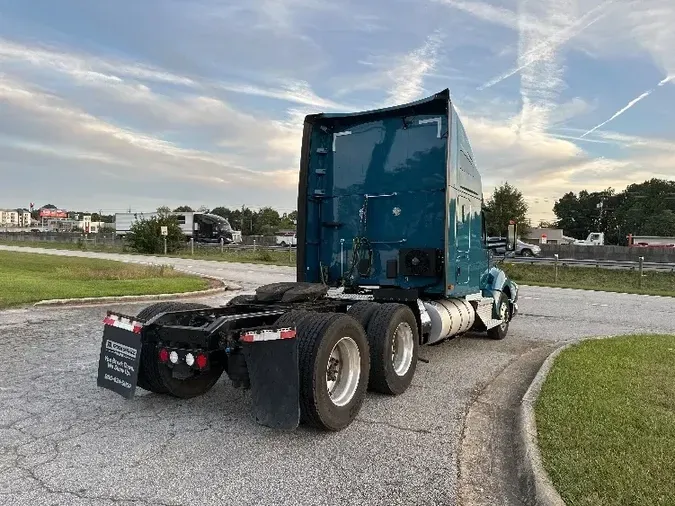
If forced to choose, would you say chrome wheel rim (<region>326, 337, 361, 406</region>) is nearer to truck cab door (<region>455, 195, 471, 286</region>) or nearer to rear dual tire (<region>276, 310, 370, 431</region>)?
rear dual tire (<region>276, 310, 370, 431</region>)

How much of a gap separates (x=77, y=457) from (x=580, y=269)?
29374 millimetres

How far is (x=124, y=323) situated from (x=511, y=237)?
6.91 metres

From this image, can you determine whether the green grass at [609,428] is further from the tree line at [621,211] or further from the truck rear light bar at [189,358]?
the tree line at [621,211]

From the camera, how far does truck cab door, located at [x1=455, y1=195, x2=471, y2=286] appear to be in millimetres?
7488

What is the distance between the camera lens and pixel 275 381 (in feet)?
14.1

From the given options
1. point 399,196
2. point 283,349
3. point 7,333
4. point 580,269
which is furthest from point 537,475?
point 580,269

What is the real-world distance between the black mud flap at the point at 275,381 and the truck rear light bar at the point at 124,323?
1.11m

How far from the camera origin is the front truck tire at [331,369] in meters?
4.42

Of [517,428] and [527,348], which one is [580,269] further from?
[517,428]

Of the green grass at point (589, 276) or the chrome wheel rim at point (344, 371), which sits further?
the green grass at point (589, 276)

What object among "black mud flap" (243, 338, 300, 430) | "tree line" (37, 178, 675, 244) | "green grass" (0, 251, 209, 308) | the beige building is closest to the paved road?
"black mud flap" (243, 338, 300, 430)

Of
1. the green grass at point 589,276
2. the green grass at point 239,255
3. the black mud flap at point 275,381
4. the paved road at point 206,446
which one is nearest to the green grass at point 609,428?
the paved road at point 206,446

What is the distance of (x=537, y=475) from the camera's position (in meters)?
3.71

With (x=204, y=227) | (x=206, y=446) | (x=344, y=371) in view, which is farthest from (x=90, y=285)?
(x=204, y=227)
